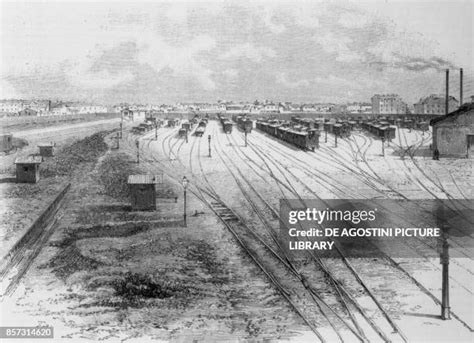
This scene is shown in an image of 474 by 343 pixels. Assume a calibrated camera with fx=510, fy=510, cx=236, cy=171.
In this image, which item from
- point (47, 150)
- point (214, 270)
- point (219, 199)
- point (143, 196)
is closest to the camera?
point (214, 270)

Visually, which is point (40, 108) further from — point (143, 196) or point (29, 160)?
point (143, 196)

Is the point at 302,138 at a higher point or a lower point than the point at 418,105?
lower

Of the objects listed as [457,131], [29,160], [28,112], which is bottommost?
[29,160]

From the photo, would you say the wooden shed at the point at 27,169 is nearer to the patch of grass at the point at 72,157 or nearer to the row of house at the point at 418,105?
the patch of grass at the point at 72,157

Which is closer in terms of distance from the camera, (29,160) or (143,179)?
(143,179)

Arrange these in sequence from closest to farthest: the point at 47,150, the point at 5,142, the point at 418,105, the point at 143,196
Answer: the point at 143,196
the point at 47,150
the point at 5,142
the point at 418,105

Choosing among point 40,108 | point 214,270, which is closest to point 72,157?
point 214,270

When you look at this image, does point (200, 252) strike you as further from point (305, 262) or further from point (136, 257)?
point (305, 262)
